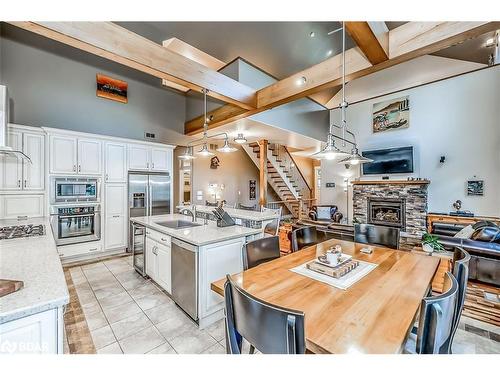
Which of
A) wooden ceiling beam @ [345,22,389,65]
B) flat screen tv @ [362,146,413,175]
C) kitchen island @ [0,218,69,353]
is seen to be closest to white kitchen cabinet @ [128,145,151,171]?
kitchen island @ [0,218,69,353]

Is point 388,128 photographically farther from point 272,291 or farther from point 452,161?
point 272,291

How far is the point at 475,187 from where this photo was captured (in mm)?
5383

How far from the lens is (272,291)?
137 cm

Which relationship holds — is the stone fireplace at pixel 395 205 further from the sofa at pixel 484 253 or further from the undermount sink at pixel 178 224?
the undermount sink at pixel 178 224

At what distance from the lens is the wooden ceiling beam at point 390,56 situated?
225 centimetres

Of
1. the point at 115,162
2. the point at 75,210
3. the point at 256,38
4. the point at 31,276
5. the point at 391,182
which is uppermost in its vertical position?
the point at 256,38

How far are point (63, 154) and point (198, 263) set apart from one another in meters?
3.45

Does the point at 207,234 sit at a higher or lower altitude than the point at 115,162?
lower

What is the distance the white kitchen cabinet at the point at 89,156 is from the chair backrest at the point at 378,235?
14.9ft

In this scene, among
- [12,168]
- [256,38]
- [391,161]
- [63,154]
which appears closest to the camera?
[12,168]

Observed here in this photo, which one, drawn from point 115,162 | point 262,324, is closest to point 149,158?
Result: point 115,162

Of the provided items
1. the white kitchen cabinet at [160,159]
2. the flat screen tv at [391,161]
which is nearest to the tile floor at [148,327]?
the white kitchen cabinet at [160,159]

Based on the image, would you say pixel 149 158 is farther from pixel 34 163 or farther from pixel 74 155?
pixel 34 163
